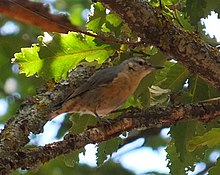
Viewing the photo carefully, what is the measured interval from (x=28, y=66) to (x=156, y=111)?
0.78 metres

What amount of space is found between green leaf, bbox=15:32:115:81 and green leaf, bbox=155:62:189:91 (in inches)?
13.3

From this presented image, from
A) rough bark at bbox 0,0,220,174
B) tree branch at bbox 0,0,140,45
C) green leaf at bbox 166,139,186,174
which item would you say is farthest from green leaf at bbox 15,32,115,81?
tree branch at bbox 0,0,140,45

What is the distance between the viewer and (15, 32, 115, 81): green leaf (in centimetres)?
241

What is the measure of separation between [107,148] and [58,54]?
0.62 meters

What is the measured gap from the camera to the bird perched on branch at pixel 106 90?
2.95 meters

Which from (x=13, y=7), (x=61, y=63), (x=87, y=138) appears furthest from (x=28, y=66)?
(x=13, y=7)

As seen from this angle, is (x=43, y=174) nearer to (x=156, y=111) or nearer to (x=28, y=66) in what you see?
(x=28, y=66)

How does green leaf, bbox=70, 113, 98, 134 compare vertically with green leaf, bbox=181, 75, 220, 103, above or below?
above

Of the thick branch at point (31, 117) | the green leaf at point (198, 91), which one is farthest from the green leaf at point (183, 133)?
the thick branch at point (31, 117)

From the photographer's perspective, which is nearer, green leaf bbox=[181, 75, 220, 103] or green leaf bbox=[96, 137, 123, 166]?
green leaf bbox=[181, 75, 220, 103]

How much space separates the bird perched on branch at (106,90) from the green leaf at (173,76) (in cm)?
14

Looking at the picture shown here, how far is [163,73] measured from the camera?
2686mm

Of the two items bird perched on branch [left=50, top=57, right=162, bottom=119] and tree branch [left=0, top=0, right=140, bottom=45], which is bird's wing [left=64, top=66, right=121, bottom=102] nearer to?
bird perched on branch [left=50, top=57, right=162, bottom=119]

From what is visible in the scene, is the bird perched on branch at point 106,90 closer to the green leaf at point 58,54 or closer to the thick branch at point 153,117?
the green leaf at point 58,54
